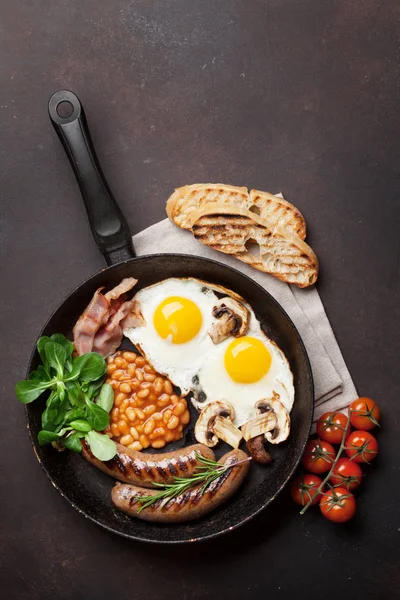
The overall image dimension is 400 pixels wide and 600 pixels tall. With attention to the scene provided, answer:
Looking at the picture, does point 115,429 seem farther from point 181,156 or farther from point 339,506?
point 181,156

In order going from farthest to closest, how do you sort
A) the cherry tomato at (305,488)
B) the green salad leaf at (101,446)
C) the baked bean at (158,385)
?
the baked bean at (158,385) → the cherry tomato at (305,488) → the green salad leaf at (101,446)

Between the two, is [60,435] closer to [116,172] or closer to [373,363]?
[116,172]

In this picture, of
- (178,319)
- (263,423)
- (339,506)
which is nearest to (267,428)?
(263,423)

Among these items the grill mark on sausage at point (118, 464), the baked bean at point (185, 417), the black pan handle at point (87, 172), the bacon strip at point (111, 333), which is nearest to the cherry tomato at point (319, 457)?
the baked bean at point (185, 417)

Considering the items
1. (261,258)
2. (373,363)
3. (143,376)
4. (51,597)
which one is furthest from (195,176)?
(51,597)

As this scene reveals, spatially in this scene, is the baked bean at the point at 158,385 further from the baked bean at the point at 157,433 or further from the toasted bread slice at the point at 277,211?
the toasted bread slice at the point at 277,211

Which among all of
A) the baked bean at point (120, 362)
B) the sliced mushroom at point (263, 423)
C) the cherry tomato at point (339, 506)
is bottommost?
the cherry tomato at point (339, 506)
